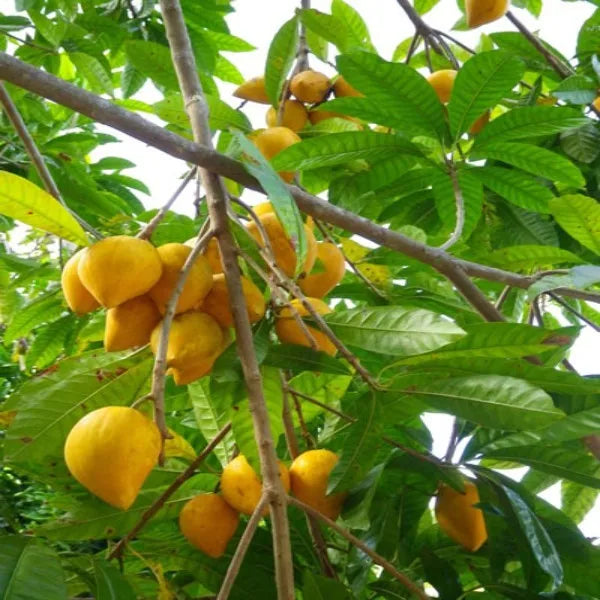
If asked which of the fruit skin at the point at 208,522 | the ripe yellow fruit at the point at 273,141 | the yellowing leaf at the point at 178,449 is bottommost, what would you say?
the fruit skin at the point at 208,522

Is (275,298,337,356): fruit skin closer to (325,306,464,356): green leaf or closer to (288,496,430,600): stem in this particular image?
(325,306,464,356): green leaf

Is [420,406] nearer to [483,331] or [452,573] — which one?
[483,331]

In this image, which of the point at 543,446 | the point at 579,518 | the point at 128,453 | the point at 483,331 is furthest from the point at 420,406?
the point at 579,518

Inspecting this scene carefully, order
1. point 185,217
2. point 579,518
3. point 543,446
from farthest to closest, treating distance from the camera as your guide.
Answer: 1. point 185,217
2. point 579,518
3. point 543,446

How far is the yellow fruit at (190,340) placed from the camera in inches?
32.1

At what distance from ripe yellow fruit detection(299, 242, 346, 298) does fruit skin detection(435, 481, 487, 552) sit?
0.34m

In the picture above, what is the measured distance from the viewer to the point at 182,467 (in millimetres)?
1203

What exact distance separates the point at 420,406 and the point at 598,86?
0.96 metres

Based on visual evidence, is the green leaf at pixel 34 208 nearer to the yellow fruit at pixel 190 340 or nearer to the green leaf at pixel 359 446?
the yellow fruit at pixel 190 340

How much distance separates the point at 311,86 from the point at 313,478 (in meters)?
0.75

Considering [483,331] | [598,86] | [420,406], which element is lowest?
[420,406]

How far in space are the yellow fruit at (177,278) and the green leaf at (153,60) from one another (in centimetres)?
64

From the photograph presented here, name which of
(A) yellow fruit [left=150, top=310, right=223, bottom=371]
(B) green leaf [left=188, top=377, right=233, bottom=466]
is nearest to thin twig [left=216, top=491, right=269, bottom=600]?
(A) yellow fruit [left=150, top=310, right=223, bottom=371]

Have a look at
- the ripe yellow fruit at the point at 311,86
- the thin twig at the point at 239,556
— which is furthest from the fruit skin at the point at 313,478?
the ripe yellow fruit at the point at 311,86
